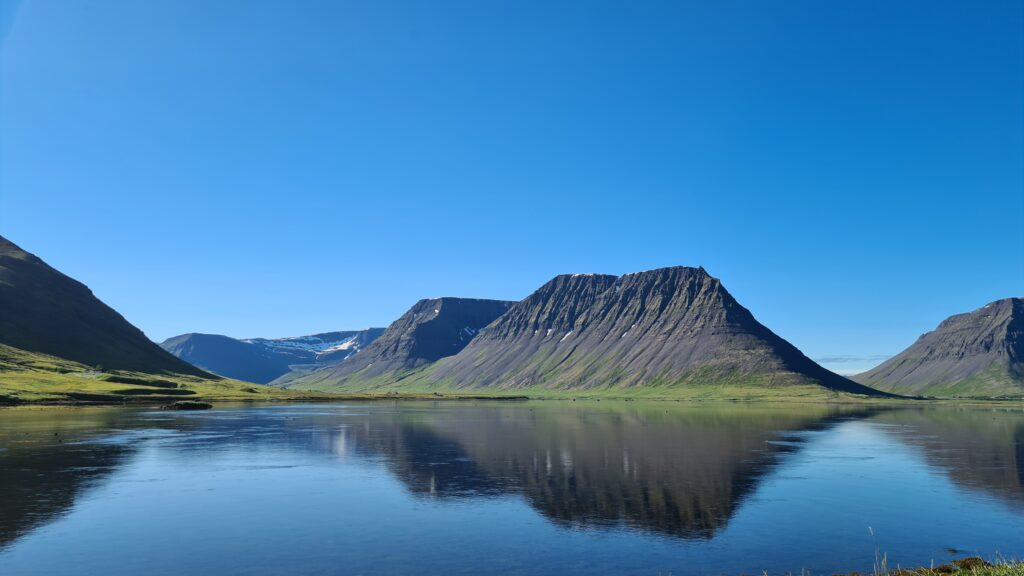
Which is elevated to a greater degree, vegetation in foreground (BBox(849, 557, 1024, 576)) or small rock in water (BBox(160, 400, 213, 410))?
small rock in water (BBox(160, 400, 213, 410))

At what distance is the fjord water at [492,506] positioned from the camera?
34.2 metres

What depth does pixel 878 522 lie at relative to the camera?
43.5 m

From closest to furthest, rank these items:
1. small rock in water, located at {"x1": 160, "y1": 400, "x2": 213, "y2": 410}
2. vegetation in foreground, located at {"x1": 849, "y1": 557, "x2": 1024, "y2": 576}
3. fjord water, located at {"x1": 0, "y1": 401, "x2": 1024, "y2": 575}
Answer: vegetation in foreground, located at {"x1": 849, "y1": 557, "x2": 1024, "y2": 576} → fjord water, located at {"x1": 0, "y1": 401, "x2": 1024, "y2": 575} → small rock in water, located at {"x1": 160, "y1": 400, "x2": 213, "y2": 410}

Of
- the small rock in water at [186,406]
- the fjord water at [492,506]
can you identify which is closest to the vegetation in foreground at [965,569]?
the fjord water at [492,506]

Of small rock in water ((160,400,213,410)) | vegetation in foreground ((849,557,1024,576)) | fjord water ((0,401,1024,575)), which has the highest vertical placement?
small rock in water ((160,400,213,410))

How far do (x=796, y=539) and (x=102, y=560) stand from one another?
36501mm

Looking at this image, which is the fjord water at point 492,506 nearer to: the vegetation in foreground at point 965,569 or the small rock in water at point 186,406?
the vegetation in foreground at point 965,569

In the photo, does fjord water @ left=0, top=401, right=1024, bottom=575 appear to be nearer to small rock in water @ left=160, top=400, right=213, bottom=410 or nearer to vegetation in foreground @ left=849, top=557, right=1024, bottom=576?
vegetation in foreground @ left=849, top=557, right=1024, bottom=576

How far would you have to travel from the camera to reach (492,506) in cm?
4738

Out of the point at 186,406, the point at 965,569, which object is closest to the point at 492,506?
the point at 965,569

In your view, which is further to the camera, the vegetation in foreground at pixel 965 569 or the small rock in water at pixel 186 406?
the small rock in water at pixel 186 406

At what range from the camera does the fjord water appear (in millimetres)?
34250

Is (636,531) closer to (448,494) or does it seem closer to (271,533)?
(448,494)

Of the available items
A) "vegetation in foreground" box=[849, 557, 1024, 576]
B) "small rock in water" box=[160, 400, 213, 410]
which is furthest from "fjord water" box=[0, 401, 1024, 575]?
"small rock in water" box=[160, 400, 213, 410]
